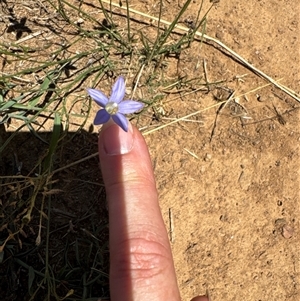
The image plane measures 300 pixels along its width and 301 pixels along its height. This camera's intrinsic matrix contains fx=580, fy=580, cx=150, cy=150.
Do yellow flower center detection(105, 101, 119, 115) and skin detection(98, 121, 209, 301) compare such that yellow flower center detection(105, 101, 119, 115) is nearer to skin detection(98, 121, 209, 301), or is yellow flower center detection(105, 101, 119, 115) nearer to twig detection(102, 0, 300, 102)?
skin detection(98, 121, 209, 301)

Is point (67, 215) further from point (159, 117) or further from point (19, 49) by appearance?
point (19, 49)

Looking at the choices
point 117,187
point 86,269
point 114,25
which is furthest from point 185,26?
point 86,269

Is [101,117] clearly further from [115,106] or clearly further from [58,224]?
[58,224]

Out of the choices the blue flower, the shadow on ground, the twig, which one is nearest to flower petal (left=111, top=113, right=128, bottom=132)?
the blue flower

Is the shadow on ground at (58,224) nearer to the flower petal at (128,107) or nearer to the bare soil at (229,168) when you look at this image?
the bare soil at (229,168)

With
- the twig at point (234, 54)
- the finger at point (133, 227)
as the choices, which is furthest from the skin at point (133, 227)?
the twig at point (234, 54)

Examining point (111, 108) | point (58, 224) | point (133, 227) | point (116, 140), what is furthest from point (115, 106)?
point (58, 224)
